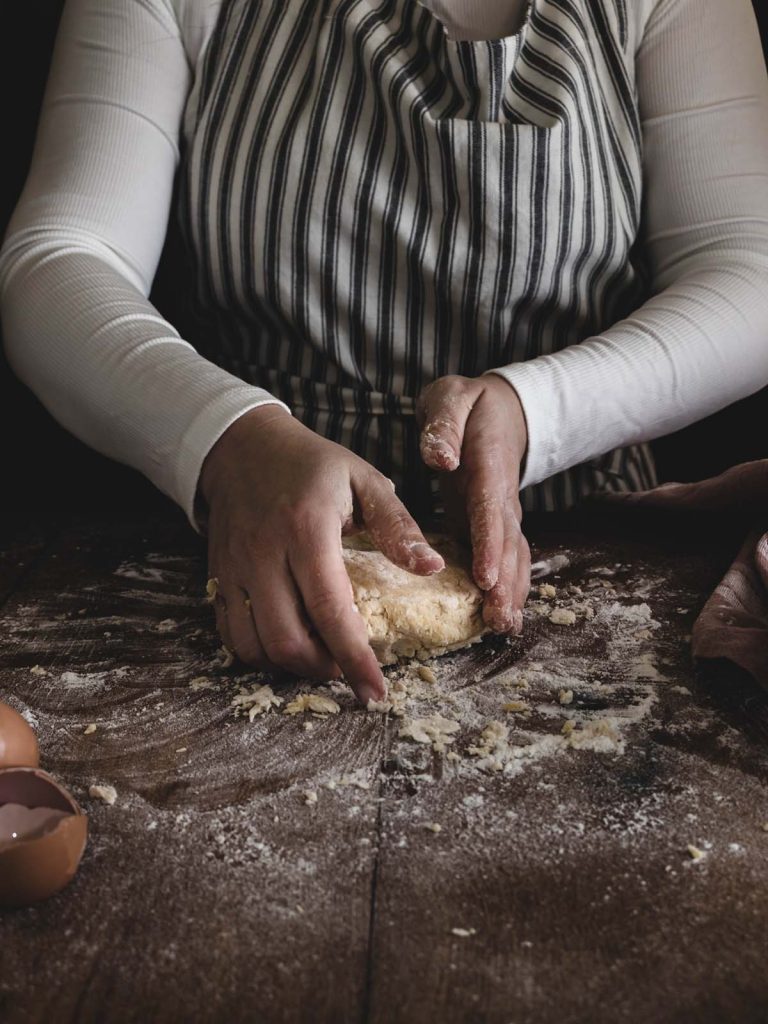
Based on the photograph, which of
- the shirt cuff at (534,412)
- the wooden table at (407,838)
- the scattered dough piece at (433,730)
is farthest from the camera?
the shirt cuff at (534,412)

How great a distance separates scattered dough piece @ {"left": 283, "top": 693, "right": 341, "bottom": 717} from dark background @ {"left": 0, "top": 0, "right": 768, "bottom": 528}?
31.8 inches

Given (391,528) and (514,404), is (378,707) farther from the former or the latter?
(514,404)

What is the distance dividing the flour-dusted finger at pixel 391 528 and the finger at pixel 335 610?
49 mm

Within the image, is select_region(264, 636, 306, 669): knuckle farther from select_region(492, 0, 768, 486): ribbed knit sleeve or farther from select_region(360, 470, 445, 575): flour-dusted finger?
select_region(492, 0, 768, 486): ribbed knit sleeve

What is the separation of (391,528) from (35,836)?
1.34 ft

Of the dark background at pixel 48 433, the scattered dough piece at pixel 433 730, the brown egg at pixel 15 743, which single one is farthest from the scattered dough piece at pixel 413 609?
the dark background at pixel 48 433

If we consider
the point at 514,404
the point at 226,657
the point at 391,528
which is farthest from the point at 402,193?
the point at 226,657

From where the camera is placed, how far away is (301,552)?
2.92ft

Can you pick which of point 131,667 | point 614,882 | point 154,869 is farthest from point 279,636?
point 614,882

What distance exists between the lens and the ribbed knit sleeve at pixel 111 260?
1088mm

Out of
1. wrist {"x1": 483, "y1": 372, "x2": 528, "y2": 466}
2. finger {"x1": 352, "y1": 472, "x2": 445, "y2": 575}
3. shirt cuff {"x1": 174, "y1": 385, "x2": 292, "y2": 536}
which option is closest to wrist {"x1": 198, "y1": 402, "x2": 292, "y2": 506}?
shirt cuff {"x1": 174, "y1": 385, "x2": 292, "y2": 536}

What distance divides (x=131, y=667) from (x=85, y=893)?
0.33 meters

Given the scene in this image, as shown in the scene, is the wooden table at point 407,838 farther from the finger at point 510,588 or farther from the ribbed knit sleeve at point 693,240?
the ribbed knit sleeve at point 693,240

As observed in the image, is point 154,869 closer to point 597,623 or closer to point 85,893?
point 85,893
